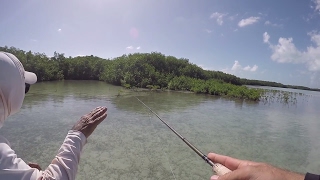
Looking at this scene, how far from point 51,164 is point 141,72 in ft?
88.7

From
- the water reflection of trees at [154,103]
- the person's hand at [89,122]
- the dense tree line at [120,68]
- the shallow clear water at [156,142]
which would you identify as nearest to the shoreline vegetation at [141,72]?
the dense tree line at [120,68]

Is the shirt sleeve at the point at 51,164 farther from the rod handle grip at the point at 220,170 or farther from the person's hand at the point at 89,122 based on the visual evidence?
the rod handle grip at the point at 220,170

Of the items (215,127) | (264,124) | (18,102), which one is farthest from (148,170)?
(264,124)

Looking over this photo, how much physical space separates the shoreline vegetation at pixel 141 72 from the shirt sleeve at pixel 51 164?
62.4ft

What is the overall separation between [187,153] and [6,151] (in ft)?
17.2

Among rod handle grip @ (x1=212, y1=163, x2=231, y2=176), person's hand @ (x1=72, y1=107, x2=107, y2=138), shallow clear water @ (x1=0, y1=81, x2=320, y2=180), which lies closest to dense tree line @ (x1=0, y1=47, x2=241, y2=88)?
shallow clear water @ (x1=0, y1=81, x2=320, y2=180)

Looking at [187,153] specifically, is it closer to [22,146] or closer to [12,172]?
[22,146]

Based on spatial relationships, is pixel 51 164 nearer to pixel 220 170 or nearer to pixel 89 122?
pixel 89 122

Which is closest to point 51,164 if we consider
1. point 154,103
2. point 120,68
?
point 154,103

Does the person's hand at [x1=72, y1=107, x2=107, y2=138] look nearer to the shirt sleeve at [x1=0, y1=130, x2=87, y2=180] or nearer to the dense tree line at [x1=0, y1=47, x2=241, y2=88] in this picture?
the shirt sleeve at [x1=0, y1=130, x2=87, y2=180]

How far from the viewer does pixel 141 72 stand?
92.4ft

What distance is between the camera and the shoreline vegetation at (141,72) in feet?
73.6

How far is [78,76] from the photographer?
37688 mm

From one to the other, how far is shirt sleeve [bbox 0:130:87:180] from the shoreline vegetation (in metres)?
19.0
